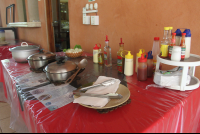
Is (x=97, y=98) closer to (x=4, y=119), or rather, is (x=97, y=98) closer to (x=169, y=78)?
(x=169, y=78)

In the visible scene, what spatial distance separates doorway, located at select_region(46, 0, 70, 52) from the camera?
3.07 metres

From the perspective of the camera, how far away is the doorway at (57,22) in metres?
3.07

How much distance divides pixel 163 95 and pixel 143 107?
7.1 inches

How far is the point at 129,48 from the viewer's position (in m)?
1.48

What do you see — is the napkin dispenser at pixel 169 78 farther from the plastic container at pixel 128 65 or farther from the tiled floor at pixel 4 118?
A: the tiled floor at pixel 4 118

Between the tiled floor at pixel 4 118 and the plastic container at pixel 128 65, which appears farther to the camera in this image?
the tiled floor at pixel 4 118

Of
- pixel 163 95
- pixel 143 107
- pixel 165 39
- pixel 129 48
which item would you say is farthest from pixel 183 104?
pixel 129 48

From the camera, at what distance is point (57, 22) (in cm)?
327

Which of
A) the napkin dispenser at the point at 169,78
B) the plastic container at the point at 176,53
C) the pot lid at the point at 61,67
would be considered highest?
the plastic container at the point at 176,53

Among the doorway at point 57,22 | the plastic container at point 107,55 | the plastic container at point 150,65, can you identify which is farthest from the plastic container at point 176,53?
the doorway at point 57,22

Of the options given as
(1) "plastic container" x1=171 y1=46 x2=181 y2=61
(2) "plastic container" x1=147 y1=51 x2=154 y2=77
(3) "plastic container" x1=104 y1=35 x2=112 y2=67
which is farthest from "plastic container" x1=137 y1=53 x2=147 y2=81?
(3) "plastic container" x1=104 y1=35 x2=112 y2=67

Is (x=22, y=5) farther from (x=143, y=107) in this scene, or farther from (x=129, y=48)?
(x=143, y=107)

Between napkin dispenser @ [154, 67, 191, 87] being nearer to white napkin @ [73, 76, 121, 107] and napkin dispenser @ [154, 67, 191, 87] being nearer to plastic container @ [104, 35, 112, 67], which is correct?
white napkin @ [73, 76, 121, 107]

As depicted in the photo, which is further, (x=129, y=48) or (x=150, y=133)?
(x=129, y=48)
